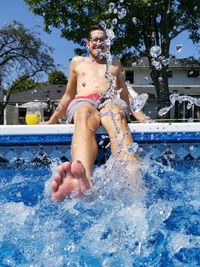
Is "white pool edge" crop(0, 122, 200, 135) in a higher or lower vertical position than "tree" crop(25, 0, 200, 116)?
lower

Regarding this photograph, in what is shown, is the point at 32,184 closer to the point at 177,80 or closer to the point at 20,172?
the point at 20,172

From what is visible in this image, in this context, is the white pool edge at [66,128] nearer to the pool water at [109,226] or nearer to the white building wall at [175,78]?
the pool water at [109,226]

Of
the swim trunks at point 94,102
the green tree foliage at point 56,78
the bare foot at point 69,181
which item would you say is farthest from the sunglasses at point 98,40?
the green tree foliage at point 56,78

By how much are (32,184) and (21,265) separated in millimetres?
1599

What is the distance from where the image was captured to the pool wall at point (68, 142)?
374cm

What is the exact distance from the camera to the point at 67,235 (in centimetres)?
194

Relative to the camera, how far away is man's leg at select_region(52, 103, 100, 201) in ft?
7.07

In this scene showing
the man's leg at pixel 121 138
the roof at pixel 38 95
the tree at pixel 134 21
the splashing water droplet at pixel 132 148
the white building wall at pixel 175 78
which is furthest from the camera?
the white building wall at pixel 175 78

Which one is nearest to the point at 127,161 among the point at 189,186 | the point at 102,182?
the point at 102,182

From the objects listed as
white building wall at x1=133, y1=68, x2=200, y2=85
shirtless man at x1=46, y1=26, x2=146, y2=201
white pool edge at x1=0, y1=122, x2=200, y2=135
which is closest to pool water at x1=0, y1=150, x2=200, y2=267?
shirtless man at x1=46, y1=26, x2=146, y2=201

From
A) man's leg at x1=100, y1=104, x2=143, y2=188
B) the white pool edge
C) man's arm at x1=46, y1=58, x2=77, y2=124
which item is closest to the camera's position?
man's leg at x1=100, y1=104, x2=143, y2=188

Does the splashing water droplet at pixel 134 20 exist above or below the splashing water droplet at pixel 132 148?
above

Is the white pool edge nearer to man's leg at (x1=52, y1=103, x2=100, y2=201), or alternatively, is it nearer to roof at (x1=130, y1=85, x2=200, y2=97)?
man's leg at (x1=52, y1=103, x2=100, y2=201)

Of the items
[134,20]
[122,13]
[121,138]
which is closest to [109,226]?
[121,138]
